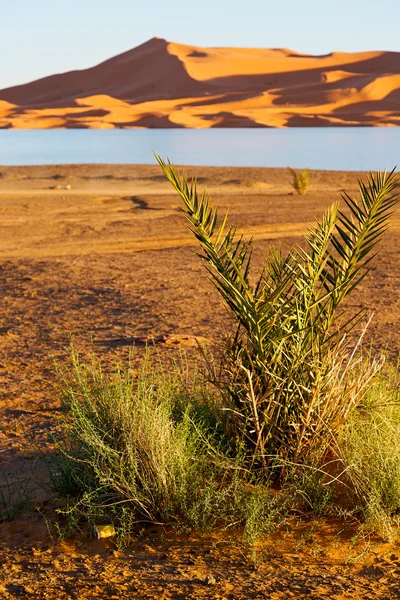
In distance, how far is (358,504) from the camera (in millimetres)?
4113

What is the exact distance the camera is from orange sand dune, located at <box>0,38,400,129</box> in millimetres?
93750

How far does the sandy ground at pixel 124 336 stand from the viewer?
138 inches

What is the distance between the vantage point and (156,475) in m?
3.98

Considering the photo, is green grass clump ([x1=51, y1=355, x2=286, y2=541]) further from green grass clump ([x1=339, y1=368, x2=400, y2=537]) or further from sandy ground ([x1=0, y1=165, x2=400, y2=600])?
green grass clump ([x1=339, y1=368, x2=400, y2=537])

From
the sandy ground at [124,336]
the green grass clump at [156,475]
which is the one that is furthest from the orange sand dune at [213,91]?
the green grass clump at [156,475]

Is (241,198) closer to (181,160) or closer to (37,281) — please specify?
(37,281)

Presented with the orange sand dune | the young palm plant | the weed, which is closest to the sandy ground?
the weed

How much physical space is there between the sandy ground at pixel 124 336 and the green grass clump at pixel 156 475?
12 cm

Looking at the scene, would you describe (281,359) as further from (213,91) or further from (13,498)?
(213,91)

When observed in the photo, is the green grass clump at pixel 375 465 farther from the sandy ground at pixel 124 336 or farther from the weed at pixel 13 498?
the weed at pixel 13 498

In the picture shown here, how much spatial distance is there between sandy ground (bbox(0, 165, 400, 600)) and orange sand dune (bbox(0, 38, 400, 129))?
236ft

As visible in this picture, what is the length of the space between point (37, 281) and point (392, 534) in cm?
733

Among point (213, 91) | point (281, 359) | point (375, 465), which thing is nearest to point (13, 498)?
point (281, 359)

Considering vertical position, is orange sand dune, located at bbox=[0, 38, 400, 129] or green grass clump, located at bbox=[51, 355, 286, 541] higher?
orange sand dune, located at bbox=[0, 38, 400, 129]
